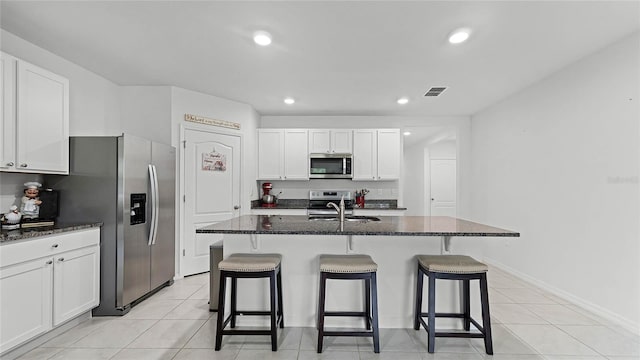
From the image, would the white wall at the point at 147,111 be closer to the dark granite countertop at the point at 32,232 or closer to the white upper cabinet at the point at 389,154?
the dark granite countertop at the point at 32,232

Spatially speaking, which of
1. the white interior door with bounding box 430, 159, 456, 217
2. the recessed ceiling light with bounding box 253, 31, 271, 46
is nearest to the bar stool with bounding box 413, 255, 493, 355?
the recessed ceiling light with bounding box 253, 31, 271, 46

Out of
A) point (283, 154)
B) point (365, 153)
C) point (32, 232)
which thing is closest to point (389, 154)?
point (365, 153)

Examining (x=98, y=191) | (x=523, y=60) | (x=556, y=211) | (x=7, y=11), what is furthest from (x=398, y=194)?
(x=7, y=11)

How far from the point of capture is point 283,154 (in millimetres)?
5129

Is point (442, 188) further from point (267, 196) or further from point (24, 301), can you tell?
point (24, 301)

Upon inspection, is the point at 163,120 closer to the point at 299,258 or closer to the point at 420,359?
the point at 299,258

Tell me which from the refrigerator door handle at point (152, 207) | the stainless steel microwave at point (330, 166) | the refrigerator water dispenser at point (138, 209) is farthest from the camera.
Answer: the stainless steel microwave at point (330, 166)

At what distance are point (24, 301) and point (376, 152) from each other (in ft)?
14.5

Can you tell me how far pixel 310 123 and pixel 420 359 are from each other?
160 inches

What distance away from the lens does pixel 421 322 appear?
238cm

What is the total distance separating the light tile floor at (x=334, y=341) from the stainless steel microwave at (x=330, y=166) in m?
2.73

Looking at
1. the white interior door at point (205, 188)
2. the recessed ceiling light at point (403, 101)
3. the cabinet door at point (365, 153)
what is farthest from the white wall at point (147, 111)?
the recessed ceiling light at point (403, 101)

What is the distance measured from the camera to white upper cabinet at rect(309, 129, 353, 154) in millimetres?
5105

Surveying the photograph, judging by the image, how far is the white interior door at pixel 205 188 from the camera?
4.07m
